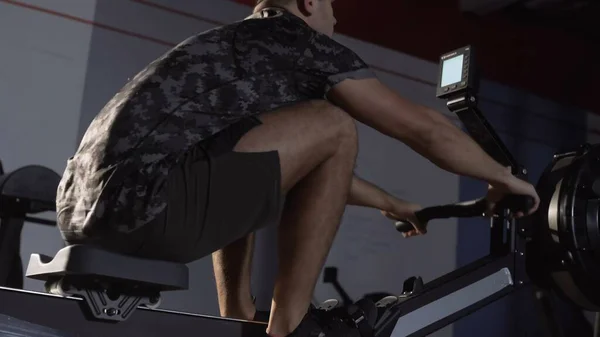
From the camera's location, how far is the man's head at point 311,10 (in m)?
1.93

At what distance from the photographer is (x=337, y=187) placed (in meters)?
1.78

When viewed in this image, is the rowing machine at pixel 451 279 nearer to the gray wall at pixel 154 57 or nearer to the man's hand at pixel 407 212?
the man's hand at pixel 407 212

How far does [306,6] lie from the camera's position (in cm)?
193

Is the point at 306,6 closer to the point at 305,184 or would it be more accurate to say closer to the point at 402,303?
the point at 305,184

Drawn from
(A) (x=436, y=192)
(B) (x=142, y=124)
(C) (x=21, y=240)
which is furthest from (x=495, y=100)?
(B) (x=142, y=124)

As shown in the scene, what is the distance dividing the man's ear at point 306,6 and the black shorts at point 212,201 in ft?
1.47

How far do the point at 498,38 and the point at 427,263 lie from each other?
152 centimetres

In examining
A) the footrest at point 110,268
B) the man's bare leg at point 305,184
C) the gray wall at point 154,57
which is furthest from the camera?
the gray wall at point 154,57

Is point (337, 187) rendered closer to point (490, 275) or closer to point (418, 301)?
point (418, 301)

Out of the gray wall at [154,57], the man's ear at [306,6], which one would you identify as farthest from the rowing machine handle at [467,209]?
the gray wall at [154,57]

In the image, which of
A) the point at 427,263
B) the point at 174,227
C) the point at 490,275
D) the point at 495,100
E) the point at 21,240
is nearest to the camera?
the point at 174,227

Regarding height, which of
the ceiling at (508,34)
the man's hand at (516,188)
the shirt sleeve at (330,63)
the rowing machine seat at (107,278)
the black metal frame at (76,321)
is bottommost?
the black metal frame at (76,321)

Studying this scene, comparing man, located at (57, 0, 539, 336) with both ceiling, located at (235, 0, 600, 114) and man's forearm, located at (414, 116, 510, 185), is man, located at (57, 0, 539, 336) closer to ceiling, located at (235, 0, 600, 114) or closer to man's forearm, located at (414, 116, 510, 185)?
man's forearm, located at (414, 116, 510, 185)

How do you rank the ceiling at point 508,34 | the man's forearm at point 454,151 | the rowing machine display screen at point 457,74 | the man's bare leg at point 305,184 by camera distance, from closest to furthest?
1. the man's bare leg at point 305,184
2. the man's forearm at point 454,151
3. the rowing machine display screen at point 457,74
4. the ceiling at point 508,34
